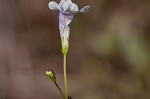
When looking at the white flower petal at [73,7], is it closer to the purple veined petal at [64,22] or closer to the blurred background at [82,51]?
the purple veined petal at [64,22]

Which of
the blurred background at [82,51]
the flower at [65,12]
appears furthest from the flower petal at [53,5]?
the blurred background at [82,51]

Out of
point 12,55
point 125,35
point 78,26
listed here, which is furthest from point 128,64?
point 12,55

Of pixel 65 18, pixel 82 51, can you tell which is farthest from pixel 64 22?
pixel 82 51

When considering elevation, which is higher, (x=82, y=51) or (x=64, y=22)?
(x=64, y=22)

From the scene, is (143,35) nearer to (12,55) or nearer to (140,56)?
(140,56)

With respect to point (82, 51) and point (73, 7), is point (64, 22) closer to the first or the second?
point (73, 7)

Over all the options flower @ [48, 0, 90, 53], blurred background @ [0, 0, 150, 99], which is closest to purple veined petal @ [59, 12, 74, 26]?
flower @ [48, 0, 90, 53]
